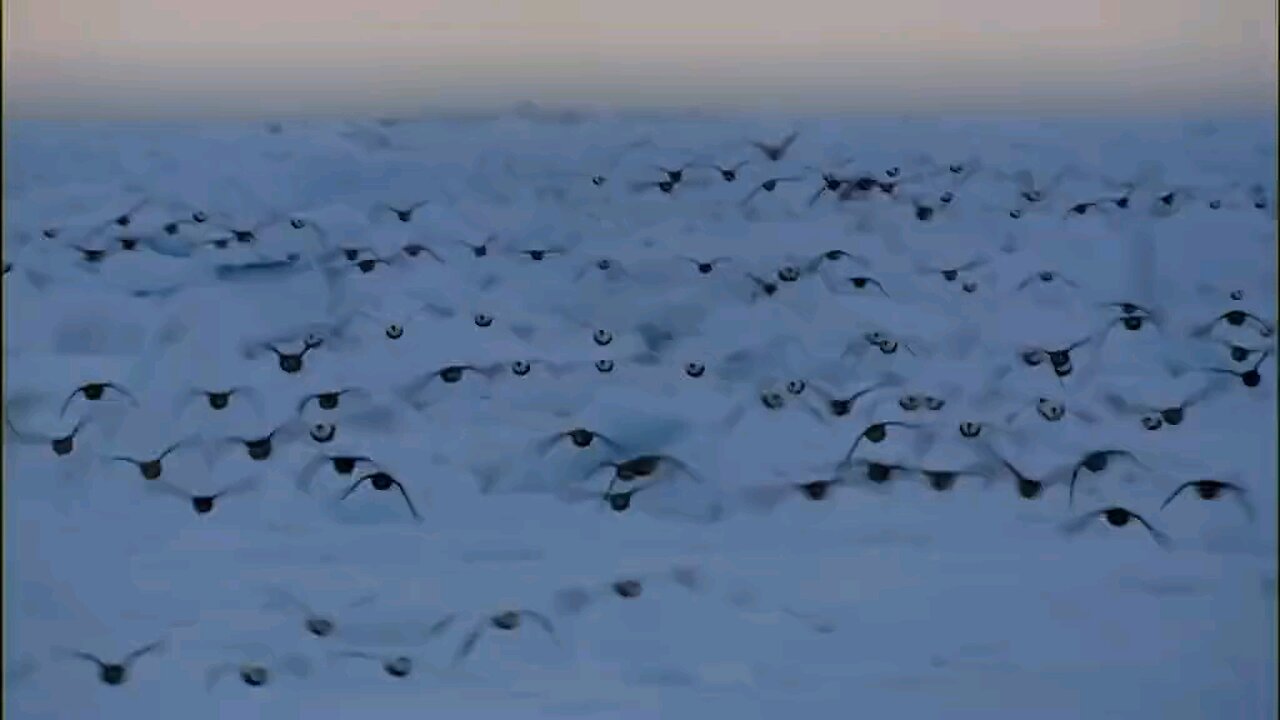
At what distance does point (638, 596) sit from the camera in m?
1.02

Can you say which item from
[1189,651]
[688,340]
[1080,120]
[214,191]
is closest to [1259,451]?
[1189,651]

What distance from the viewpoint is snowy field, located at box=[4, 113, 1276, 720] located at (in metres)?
1.01

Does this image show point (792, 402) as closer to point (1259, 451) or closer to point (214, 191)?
point (1259, 451)

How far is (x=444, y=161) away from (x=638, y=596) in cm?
35

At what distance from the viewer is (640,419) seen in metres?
1.04

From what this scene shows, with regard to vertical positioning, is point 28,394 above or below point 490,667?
above

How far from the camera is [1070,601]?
1.01 m

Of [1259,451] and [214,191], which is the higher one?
[214,191]

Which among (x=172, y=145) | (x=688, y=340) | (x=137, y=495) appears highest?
(x=172, y=145)

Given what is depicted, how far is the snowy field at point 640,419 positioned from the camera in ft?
3.32

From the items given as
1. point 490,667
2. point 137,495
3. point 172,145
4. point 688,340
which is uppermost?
point 172,145

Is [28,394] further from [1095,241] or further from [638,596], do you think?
[1095,241]

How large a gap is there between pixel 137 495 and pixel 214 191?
9.0 inches

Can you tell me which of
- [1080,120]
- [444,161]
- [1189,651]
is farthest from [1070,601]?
[444,161]
